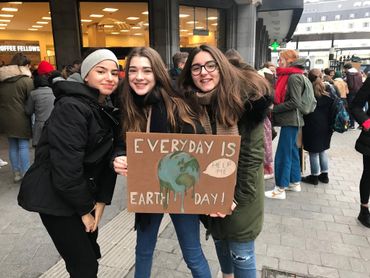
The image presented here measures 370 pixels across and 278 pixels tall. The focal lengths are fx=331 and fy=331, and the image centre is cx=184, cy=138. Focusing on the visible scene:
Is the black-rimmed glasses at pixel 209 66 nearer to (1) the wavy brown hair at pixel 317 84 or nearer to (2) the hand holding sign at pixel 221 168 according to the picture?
(2) the hand holding sign at pixel 221 168

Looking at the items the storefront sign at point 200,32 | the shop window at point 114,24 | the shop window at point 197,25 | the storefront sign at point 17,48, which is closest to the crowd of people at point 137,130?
the shop window at point 114,24

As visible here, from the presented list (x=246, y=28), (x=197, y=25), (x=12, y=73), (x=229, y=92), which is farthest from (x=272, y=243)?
(x=246, y=28)

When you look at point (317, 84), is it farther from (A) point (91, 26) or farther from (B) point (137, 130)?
(A) point (91, 26)

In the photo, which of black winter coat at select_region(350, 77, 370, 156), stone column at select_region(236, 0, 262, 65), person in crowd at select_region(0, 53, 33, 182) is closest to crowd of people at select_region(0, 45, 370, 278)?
black winter coat at select_region(350, 77, 370, 156)

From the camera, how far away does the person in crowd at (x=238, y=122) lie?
205cm

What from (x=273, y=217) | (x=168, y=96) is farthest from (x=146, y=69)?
(x=273, y=217)

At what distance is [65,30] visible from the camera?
366 inches

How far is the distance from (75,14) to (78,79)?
8182 millimetres

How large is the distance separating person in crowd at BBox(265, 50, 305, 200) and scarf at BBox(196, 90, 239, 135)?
2.66 metres

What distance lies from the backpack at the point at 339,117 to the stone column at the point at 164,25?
5797 mm

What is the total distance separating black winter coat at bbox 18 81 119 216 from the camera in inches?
74.2

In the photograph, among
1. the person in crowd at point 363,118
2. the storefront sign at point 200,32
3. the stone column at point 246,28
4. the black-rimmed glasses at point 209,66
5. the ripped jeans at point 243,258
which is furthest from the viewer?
the stone column at point 246,28

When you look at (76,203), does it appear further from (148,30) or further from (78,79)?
(148,30)

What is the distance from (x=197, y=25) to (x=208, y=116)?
1065 centimetres
